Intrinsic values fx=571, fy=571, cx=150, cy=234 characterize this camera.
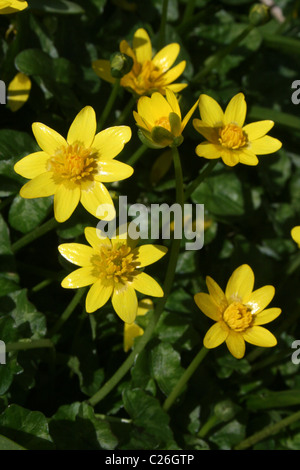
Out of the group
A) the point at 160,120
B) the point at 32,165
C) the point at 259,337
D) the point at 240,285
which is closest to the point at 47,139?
the point at 32,165

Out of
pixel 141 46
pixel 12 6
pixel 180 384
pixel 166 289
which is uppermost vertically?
pixel 12 6

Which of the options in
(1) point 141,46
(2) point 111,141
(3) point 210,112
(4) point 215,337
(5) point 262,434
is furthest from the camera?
(1) point 141,46

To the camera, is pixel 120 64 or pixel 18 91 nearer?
pixel 120 64

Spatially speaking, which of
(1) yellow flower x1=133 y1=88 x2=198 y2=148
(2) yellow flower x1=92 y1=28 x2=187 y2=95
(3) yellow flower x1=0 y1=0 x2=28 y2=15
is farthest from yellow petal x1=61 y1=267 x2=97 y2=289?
(3) yellow flower x1=0 y1=0 x2=28 y2=15

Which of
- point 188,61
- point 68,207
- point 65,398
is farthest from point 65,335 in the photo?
point 188,61

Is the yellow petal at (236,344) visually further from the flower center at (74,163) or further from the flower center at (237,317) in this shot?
the flower center at (74,163)

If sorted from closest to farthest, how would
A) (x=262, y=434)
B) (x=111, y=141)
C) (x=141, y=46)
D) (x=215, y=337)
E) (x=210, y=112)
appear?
(x=215, y=337), (x=111, y=141), (x=210, y=112), (x=262, y=434), (x=141, y=46)

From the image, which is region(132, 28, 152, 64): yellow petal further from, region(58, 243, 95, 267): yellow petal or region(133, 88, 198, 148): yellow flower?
region(58, 243, 95, 267): yellow petal

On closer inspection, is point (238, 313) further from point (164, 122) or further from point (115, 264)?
point (164, 122)
